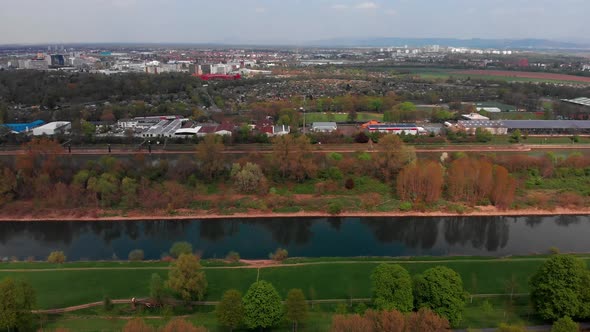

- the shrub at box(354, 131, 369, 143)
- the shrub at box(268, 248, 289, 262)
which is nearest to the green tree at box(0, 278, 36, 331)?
the shrub at box(268, 248, 289, 262)

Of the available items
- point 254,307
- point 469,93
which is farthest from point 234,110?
point 254,307

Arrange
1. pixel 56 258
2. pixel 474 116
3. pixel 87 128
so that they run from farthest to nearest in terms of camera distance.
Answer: pixel 474 116 < pixel 87 128 < pixel 56 258

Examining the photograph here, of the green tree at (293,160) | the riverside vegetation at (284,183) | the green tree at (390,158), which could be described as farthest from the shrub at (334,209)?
the green tree at (390,158)

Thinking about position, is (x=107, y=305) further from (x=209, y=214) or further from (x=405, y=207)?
(x=405, y=207)

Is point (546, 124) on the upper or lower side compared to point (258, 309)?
upper

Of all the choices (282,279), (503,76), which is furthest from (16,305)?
(503,76)

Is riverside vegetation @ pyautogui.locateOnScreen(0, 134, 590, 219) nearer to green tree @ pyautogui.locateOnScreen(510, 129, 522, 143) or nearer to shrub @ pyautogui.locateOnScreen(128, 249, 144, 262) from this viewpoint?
shrub @ pyautogui.locateOnScreen(128, 249, 144, 262)
